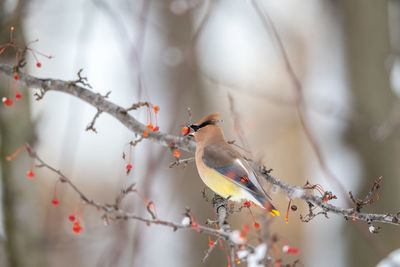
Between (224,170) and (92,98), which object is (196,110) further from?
(92,98)

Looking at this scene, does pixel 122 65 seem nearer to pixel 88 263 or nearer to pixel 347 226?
pixel 88 263

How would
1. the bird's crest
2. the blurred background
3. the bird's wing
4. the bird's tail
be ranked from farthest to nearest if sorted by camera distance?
the blurred background < the bird's crest < the bird's wing < the bird's tail

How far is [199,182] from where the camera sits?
A: 6008 mm

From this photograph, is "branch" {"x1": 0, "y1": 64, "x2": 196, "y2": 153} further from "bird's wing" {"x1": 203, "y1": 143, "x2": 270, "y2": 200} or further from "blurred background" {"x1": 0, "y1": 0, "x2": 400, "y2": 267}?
"bird's wing" {"x1": 203, "y1": 143, "x2": 270, "y2": 200}

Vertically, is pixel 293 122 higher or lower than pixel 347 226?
higher

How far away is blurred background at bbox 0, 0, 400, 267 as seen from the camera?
411 centimetres

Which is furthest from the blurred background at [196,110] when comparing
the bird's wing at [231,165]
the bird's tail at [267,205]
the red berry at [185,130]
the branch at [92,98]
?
the bird's tail at [267,205]

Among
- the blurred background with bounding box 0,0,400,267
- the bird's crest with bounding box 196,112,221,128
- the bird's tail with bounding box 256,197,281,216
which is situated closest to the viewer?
the bird's tail with bounding box 256,197,281,216

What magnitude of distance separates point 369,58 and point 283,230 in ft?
12.9

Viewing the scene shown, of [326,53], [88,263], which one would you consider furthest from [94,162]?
[326,53]

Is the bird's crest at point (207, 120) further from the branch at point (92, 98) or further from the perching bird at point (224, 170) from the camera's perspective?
the branch at point (92, 98)

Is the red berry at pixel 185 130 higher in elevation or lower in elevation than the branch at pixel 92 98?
higher

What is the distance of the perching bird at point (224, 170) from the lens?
→ 2.67 meters

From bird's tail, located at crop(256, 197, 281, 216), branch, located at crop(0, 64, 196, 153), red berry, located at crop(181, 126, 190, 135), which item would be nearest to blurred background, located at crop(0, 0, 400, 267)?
red berry, located at crop(181, 126, 190, 135)
